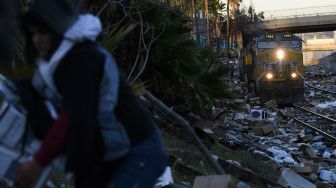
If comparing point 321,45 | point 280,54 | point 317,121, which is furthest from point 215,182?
point 321,45

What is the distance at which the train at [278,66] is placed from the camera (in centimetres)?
2442

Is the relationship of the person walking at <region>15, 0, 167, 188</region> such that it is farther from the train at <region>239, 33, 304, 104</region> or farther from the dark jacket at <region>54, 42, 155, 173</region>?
the train at <region>239, 33, 304, 104</region>

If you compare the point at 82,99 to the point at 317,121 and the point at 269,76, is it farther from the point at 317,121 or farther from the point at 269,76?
the point at 269,76

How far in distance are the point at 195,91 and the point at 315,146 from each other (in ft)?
14.1

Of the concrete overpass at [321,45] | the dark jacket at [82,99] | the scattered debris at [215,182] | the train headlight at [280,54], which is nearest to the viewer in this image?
the dark jacket at [82,99]

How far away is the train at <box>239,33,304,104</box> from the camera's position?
80.1 feet

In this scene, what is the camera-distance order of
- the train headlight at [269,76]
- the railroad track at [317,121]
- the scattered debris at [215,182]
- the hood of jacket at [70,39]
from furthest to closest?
the train headlight at [269,76]
the railroad track at [317,121]
the scattered debris at [215,182]
the hood of jacket at [70,39]

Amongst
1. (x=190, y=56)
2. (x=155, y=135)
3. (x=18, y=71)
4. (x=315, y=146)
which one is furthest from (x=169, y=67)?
(x=155, y=135)

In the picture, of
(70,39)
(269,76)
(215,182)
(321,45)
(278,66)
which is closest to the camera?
(70,39)

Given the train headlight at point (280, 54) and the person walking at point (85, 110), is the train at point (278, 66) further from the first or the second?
the person walking at point (85, 110)

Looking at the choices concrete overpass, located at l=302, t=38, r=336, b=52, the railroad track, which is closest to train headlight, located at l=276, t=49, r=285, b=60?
the railroad track

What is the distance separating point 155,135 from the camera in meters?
2.88

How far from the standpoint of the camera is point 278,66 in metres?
24.9

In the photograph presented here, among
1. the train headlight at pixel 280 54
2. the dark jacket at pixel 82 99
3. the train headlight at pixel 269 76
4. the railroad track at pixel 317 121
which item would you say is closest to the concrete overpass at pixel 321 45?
the train headlight at pixel 269 76
